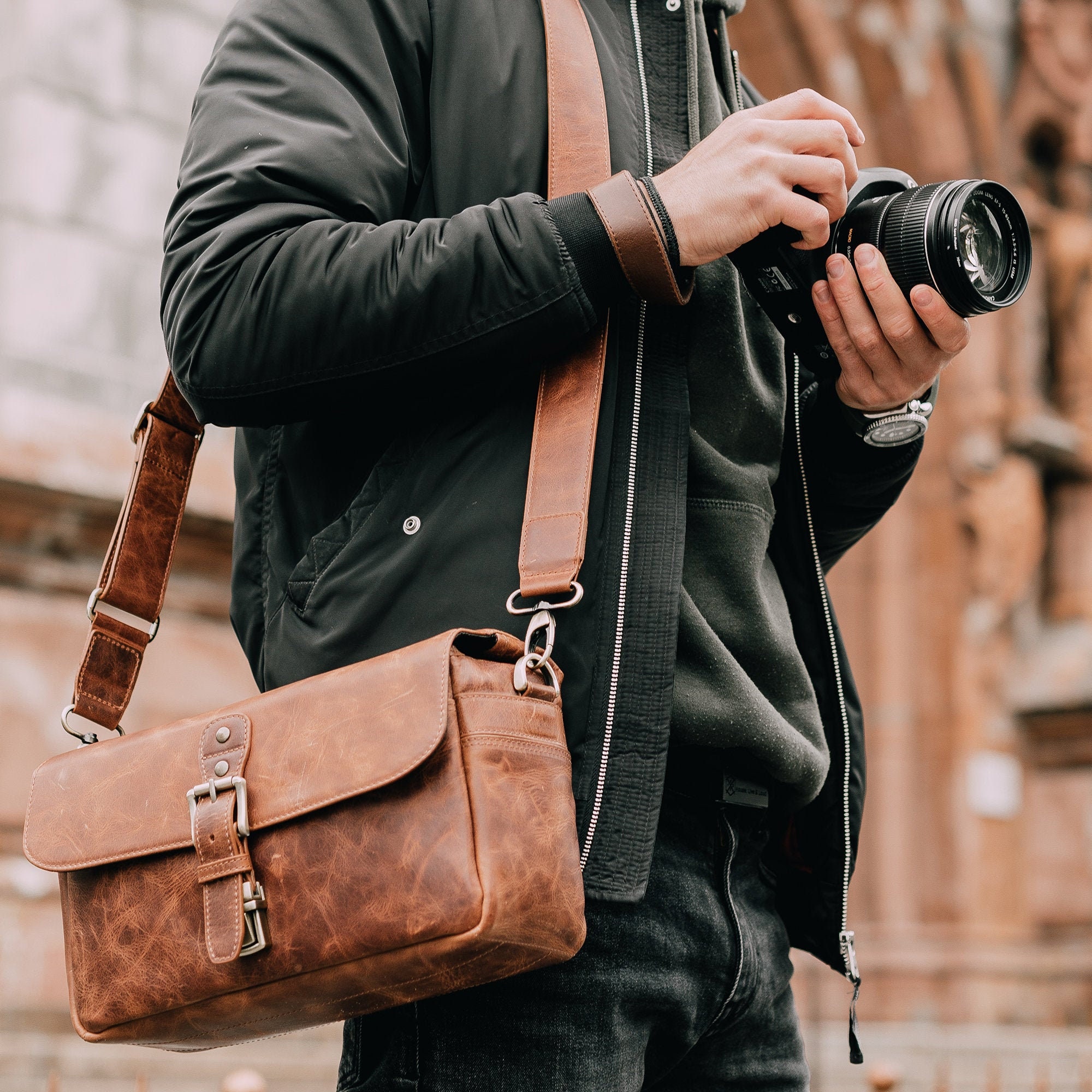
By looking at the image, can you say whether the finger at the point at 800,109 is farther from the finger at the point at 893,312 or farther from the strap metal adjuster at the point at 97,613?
the strap metal adjuster at the point at 97,613

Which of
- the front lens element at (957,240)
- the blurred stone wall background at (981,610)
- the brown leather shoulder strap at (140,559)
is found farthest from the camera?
the blurred stone wall background at (981,610)

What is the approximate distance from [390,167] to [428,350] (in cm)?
19

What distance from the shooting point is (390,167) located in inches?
45.8

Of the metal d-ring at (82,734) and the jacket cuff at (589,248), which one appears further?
the metal d-ring at (82,734)

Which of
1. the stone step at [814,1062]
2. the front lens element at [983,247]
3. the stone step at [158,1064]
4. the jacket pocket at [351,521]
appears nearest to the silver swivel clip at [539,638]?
the jacket pocket at [351,521]

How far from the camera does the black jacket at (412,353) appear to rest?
3.49 ft

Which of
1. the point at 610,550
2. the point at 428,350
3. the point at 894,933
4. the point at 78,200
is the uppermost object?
the point at 428,350

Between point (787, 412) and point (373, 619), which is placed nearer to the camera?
point (373, 619)

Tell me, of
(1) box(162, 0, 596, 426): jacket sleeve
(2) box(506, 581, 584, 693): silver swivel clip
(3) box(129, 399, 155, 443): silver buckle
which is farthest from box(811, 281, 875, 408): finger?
(3) box(129, 399, 155, 443): silver buckle

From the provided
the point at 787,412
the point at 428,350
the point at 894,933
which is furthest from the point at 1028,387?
the point at 428,350

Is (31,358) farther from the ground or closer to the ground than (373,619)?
closer to the ground

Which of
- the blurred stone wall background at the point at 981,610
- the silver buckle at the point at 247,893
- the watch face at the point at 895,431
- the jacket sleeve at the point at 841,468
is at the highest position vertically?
the watch face at the point at 895,431

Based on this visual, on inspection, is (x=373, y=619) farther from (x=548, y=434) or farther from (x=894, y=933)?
(x=894, y=933)

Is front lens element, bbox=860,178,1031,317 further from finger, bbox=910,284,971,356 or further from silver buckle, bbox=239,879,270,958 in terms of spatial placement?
silver buckle, bbox=239,879,270,958
